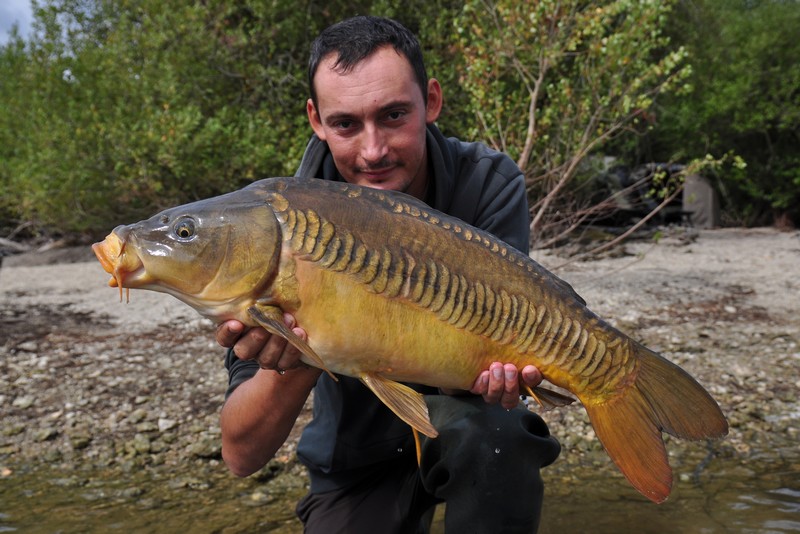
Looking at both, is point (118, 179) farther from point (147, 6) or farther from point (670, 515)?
point (670, 515)

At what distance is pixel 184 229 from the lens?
1294 mm

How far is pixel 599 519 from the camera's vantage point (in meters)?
2.30

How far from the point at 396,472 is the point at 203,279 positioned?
3.17 ft

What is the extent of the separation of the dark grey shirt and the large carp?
1.51 feet

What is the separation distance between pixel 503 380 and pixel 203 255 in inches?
24.8

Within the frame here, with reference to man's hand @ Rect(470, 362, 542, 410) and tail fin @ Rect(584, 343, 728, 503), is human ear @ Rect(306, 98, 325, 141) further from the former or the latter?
tail fin @ Rect(584, 343, 728, 503)

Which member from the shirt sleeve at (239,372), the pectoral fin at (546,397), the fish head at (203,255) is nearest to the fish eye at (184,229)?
the fish head at (203,255)

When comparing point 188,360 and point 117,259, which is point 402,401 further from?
point 188,360

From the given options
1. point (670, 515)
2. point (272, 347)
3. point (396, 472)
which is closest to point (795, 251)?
point (670, 515)

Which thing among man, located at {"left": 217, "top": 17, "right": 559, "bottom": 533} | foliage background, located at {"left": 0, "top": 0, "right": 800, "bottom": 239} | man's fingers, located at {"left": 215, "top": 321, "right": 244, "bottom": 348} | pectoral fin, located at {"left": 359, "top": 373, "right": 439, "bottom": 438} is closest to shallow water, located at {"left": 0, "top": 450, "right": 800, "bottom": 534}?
man, located at {"left": 217, "top": 17, "right": 559, "bottom": 533}

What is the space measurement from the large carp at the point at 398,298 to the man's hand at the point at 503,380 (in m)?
0.02

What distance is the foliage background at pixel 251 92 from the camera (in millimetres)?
5105

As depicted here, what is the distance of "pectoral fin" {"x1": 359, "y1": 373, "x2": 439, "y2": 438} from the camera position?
1.36m

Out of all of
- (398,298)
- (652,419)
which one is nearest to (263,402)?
(398,298)
